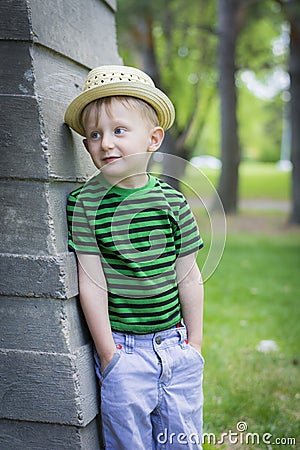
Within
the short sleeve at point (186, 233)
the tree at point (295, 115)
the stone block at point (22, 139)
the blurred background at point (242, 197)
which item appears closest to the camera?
the stone block at point (22, 139)

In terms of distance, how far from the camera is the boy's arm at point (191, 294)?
213 cm

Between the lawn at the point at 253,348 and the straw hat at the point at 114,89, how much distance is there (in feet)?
1.00

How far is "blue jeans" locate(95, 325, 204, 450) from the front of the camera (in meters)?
1.97

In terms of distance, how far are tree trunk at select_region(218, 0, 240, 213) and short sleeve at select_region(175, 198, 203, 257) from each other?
1090 centimetres

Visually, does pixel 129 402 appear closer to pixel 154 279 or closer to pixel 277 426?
pixel 154 279

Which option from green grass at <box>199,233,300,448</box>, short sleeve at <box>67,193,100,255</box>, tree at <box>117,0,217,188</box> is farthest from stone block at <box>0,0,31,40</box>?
tree at <box>117,0,217,188</box>

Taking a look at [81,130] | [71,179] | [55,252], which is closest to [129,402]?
[55,252]

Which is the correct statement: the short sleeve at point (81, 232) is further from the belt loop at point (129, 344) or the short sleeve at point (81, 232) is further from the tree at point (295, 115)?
the tree at point (295, 115)

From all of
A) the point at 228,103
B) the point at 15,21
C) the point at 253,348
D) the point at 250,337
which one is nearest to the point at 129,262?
the point at 15,21

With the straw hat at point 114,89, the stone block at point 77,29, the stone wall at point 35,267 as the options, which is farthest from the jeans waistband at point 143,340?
the stone block at point 77,29

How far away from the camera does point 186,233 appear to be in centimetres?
211

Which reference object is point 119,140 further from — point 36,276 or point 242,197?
point 242,197

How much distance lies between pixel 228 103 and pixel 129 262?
441 inches

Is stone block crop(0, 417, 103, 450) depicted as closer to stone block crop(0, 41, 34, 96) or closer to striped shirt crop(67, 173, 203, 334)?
striped shirt crop(67, 173, 203, 334)
